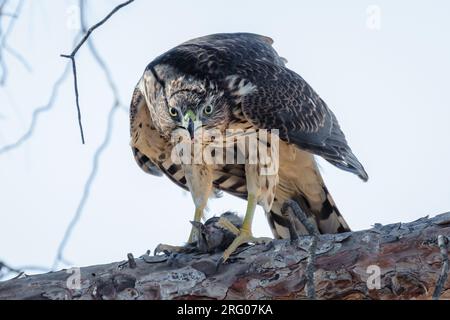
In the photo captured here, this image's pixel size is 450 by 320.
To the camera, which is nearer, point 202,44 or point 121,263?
point 121,263

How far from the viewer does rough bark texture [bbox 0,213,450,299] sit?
439 cm

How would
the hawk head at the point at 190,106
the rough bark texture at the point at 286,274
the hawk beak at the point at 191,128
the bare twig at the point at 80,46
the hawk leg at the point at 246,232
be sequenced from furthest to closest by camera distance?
the hawk head at the point at 190,106 → the hawk beak at the point at 191,128 → the hawk leg at the point at 246,232 → the rough bark texture at the point at 286,274 → the bare twig at the point at 80,46

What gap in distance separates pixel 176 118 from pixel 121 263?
1.59 meters

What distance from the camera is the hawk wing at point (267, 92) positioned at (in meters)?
6.15

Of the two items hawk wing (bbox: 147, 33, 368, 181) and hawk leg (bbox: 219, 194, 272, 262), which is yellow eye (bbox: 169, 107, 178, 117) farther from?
hawk leg (bbox: 219, 194, 272, 262)

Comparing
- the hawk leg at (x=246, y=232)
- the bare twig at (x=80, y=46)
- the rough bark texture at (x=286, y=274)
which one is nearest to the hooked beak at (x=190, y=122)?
the hawk leg at (x=246, y=232)

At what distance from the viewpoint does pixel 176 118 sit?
6.10 m

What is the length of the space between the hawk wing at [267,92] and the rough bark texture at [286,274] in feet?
5.06

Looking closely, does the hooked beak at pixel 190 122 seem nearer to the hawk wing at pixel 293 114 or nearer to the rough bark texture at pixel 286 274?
the hawk wing at pixel 293 114

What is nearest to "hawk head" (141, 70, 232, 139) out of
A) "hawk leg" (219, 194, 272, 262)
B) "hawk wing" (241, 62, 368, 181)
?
"hawk wing" (241, 62, 368, 181)

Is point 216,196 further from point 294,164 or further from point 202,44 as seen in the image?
point 202,44
